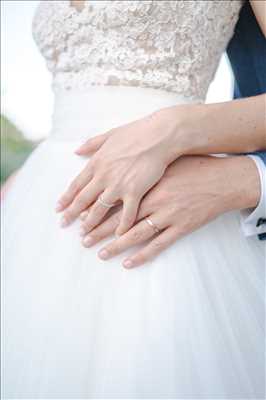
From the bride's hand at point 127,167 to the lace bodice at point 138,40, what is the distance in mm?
123

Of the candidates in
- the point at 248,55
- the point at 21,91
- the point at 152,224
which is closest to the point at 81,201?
the point at 152,224

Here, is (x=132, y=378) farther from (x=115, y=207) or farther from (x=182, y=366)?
(x=115, y=207)

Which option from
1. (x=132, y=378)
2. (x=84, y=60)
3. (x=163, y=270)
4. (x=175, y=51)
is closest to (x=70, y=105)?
(x=84, y=60)

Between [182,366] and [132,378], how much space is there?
0.06 m

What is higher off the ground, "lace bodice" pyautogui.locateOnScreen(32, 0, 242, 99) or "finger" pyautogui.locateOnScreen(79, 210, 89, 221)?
"lace bodice" pyautogui.locateOnScreen(32, 0, 242, 99)

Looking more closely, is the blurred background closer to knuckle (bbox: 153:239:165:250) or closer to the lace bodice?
the lace bodice

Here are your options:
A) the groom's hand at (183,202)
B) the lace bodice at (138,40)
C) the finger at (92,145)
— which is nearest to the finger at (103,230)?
the groom's hand at (183,202)

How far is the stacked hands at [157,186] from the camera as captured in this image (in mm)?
549

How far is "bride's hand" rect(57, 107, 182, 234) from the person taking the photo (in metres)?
0.55

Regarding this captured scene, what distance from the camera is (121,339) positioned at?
52 centimetres

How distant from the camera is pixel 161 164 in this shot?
0.55 meters

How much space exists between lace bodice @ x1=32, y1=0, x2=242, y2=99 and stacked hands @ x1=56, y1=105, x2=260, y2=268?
12cm

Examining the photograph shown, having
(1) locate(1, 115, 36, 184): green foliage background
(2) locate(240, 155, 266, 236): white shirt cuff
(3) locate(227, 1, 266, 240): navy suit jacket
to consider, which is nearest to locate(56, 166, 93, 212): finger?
(2) locate(240, 155, 266, 236): white shirt cuff

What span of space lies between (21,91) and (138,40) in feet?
3.45
